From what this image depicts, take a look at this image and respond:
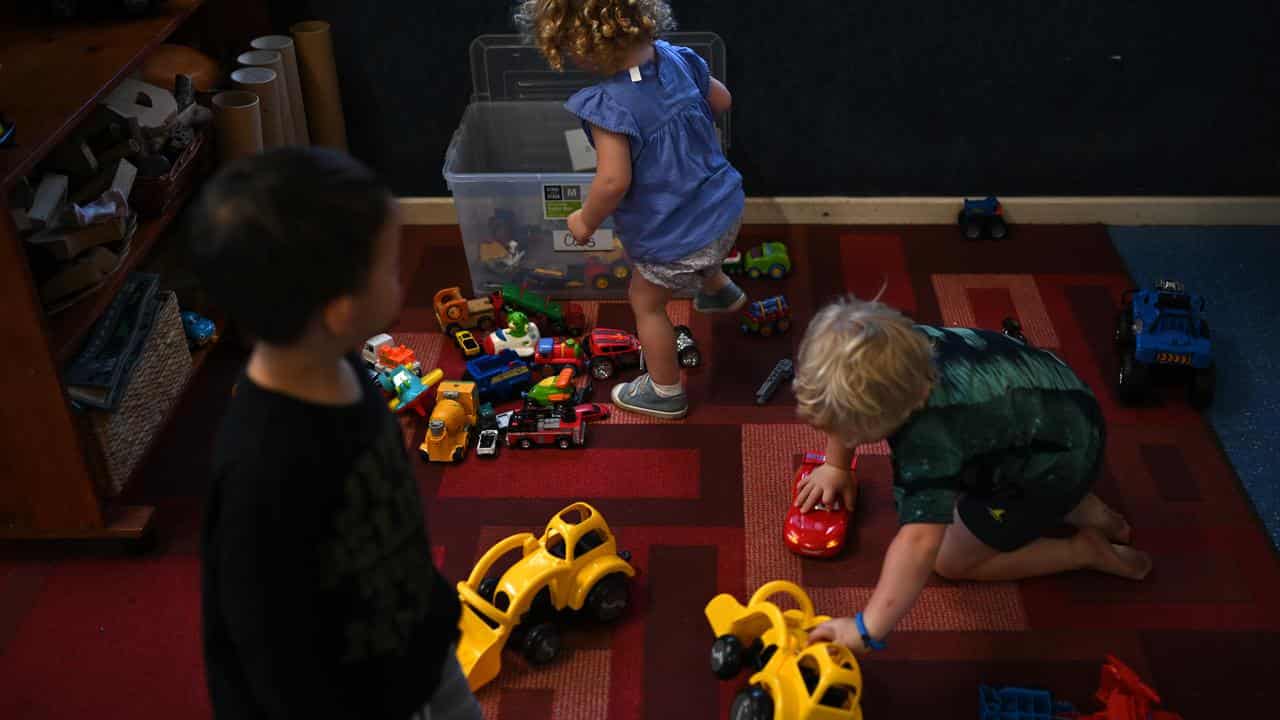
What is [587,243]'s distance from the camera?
279 centimetres

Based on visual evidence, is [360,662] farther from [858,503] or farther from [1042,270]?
[1042,270]

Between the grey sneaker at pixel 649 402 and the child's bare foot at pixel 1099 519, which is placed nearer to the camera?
the child's bare foot at pixel 1099 519

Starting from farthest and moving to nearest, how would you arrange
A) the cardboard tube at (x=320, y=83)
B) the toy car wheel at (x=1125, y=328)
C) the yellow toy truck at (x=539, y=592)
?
the cardboard tube at (x=320, y=83), the toy car wheel at (x=1125, y=328), the yellow toy truck at (x=539, y=592)

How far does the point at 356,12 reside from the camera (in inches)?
114

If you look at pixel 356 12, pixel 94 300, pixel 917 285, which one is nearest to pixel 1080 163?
pixel 917 285

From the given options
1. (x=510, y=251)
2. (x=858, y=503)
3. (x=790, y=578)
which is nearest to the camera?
(x=790, y=578)

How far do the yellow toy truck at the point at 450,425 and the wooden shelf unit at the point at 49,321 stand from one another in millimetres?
547

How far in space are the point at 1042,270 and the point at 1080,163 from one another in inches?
14.2

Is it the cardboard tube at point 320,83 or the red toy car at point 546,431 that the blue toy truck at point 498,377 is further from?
the cardboard tube at point 320,83

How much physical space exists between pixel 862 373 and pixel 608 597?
66cm

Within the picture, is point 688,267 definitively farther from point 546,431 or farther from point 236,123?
point 236,123

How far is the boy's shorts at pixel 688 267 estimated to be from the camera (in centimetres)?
228

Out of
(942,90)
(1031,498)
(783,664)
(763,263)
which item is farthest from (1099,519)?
(942,90)

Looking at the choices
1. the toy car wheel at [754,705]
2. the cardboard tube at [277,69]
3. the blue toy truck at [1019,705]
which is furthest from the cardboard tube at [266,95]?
the blue toy truck at [1019,705]
